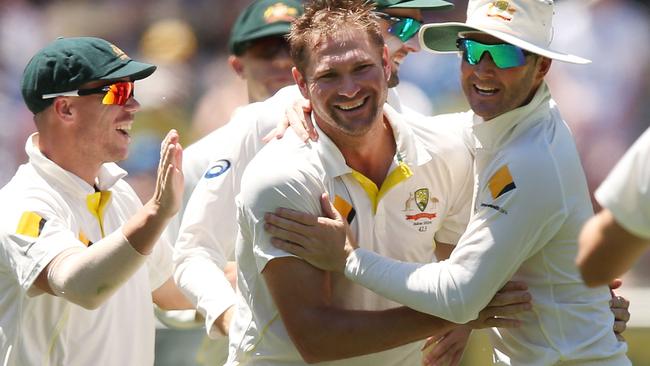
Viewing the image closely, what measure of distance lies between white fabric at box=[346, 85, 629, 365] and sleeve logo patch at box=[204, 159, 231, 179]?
127 centimetres

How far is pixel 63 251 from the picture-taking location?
14.4 ft

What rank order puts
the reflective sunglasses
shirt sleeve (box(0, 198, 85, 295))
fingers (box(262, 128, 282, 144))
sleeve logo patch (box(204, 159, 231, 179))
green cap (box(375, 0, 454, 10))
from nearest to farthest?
the reflective sunglasses < shirt sleeve (box(0, 198, 85, 295)) < fingers (box(262, 128, 282, 144)) < sleeve logo patch (box(204, 159, 231, 179)) < green cap (box(375, 0, 454, 10))


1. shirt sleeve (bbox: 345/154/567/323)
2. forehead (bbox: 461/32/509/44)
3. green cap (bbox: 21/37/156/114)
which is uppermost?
forehead (bbox: 461/32/509/44)

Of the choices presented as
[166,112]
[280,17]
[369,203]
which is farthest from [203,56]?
[369,203]

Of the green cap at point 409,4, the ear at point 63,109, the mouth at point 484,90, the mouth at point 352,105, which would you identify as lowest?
the ear at point 63,109

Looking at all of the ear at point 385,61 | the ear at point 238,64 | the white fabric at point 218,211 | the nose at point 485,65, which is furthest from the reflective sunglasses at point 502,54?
the ear at point 238,64

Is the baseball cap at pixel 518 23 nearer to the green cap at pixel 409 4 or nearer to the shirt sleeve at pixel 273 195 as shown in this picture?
the shirt sleeve at pixel 273 195

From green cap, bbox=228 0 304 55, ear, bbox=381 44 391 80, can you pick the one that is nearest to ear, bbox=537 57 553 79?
ear, bbox=381 44 391 80

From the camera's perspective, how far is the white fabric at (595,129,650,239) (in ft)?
9.56

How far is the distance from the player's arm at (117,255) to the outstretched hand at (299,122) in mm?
393

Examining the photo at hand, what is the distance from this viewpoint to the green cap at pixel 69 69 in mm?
4738

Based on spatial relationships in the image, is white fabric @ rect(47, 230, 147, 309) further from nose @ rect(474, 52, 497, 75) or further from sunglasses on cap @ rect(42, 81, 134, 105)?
nose @ rect(474, 52, 497, 75)

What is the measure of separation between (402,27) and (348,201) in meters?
1.70

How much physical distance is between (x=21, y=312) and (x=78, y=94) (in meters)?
0.84
